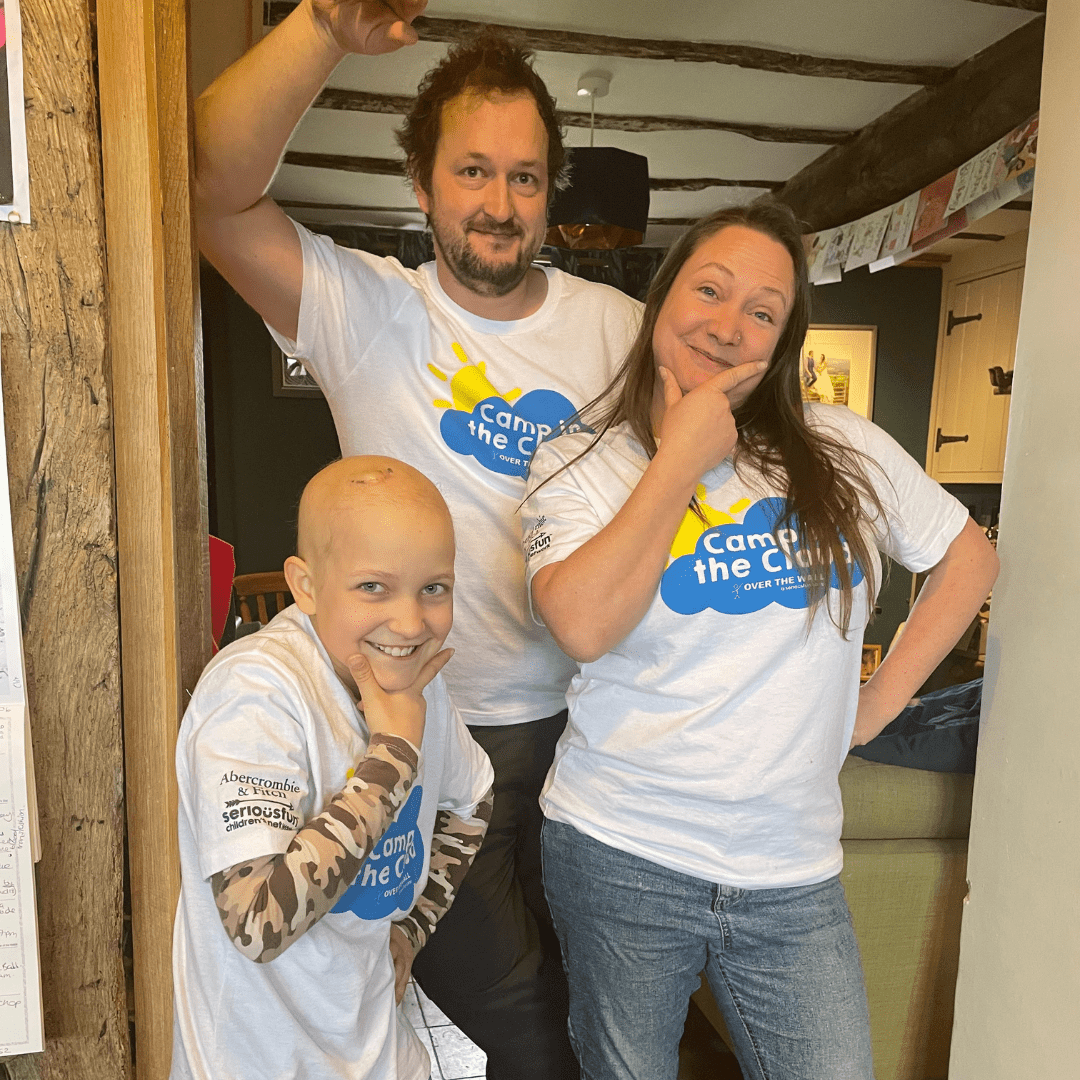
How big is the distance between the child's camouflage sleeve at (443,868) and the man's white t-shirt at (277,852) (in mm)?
102

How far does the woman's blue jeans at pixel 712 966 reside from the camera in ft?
3.84

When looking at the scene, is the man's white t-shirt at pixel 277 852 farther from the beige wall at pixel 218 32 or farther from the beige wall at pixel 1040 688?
the beige wall at pixel 218 32

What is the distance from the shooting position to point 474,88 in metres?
1.43

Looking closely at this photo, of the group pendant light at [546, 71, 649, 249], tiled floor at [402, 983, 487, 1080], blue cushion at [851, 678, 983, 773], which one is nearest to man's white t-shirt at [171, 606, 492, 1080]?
tiled floor at [402, 983, 487, 1080]

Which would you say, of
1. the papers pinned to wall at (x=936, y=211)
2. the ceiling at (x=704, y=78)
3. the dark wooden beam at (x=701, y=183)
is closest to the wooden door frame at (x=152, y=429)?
the papers pinned to wall at (x=936, y=211)

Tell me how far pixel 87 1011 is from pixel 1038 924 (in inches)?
54.7

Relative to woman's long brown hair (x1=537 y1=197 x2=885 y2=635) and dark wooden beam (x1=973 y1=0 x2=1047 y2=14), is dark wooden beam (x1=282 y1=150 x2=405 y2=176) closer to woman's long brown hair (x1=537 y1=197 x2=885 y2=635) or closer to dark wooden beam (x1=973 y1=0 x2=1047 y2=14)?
dark wooden beam (x1=973 y1=0 x2=1047 y2=14)

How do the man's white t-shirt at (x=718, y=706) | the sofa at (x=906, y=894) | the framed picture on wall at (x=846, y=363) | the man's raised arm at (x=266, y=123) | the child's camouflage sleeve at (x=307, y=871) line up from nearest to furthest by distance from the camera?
the child's camouflage sleeve at (x=307, y=871) → the man's raised arm at (x=266, y=123) → the man's white t-shirt at (x=718, y=706) → the sofa at (x=906, y=894) → the framed picture on wall at (x=846, y=363)

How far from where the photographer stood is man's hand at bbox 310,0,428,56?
1045 mm

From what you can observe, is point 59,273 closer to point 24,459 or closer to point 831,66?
point 24,459

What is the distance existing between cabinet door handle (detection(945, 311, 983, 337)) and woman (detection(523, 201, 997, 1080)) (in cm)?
540

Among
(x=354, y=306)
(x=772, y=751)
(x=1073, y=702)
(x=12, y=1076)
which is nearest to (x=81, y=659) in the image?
(x=12, y=1076)

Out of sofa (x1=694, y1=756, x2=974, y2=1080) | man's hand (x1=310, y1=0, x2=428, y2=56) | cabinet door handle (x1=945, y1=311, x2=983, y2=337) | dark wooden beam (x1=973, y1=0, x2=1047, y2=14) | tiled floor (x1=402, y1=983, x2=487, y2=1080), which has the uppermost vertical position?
dark wooden beam (x1=973, y1=0, x2=1047, y2=14)

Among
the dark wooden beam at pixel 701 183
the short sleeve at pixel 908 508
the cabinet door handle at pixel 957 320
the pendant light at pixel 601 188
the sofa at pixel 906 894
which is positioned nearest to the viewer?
the short sleeve at pixel 908 508
